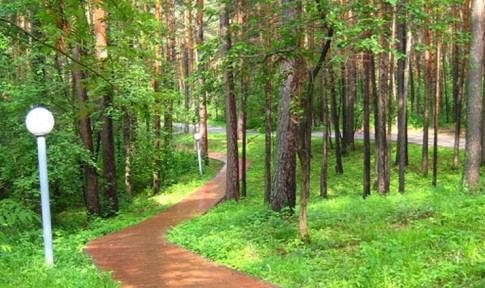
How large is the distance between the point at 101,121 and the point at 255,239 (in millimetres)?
6714

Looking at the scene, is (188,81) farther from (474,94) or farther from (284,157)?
(474,94)

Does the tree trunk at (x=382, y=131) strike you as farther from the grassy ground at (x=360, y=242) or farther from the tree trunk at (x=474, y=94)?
the grassy ground at (x=360, y=242)

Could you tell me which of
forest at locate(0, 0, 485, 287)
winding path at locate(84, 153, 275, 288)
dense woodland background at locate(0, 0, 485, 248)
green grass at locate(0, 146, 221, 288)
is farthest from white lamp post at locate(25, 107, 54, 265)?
winding path at locate(84, 153, 275, 288)

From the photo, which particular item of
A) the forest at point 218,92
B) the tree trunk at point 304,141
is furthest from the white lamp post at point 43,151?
the tree trunk at point 304,141

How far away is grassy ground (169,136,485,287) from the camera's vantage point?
5.18 metres

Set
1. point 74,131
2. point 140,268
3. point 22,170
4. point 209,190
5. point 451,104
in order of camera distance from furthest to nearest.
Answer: point 451,104 → point 209,190 → point 74,131 → point 22,170 → point 140,268

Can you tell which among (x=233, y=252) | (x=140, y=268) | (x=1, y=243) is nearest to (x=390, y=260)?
(x=233, y=252)

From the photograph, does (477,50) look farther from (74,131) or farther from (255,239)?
(74,131)

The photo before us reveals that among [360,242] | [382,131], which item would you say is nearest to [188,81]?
[360,242]

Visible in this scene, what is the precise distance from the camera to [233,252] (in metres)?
7.15

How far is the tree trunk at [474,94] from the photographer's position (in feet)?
36.0

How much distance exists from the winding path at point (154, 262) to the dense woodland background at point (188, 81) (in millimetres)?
1700

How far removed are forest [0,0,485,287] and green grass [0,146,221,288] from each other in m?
0.28

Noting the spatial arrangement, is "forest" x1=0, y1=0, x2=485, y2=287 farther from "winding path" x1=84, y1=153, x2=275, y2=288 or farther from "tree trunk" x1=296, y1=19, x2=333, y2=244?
"winding path" x1=84, y1=153, x2=275, y2=288
